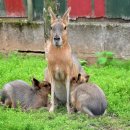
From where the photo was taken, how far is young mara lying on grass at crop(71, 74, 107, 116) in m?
8.59

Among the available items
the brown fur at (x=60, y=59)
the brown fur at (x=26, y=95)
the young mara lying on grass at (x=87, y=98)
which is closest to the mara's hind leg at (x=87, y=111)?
the young mara lying on grass at (x=87, y=98)

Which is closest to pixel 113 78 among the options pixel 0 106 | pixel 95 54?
pixel 95 54

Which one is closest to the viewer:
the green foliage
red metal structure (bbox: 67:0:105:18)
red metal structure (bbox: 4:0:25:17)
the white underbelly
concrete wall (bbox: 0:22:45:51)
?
the white underbelly

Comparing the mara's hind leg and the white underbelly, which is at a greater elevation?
the white underbelly

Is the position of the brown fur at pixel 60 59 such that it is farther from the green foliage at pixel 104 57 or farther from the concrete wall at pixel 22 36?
the concrete wall at pixel 22 36

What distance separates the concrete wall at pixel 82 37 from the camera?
1327 cm

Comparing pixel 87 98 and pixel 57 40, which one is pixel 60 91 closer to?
pixel 87 98

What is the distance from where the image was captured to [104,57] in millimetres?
12836

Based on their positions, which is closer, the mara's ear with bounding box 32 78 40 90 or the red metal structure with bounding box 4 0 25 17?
the mara's ear with bounding box 32 78 40 90

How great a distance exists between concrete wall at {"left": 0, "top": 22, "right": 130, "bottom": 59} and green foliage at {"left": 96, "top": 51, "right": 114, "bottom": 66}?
453mm

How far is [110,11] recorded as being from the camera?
13438mm

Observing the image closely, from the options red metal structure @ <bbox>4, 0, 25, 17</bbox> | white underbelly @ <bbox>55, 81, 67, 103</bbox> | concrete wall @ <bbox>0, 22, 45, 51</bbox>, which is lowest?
white underbelly @ <bbox>55, 81, 67, 103</bbox>

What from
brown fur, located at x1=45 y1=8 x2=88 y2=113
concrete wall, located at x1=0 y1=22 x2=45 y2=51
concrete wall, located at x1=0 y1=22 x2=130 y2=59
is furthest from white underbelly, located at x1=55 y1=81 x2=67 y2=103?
concrete wall, located at x1=0 y1=22 x2=45 y2=51

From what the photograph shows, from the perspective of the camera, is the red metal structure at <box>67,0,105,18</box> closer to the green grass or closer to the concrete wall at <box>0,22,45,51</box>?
the concrete wall at <box>0,22,45,51</box>
